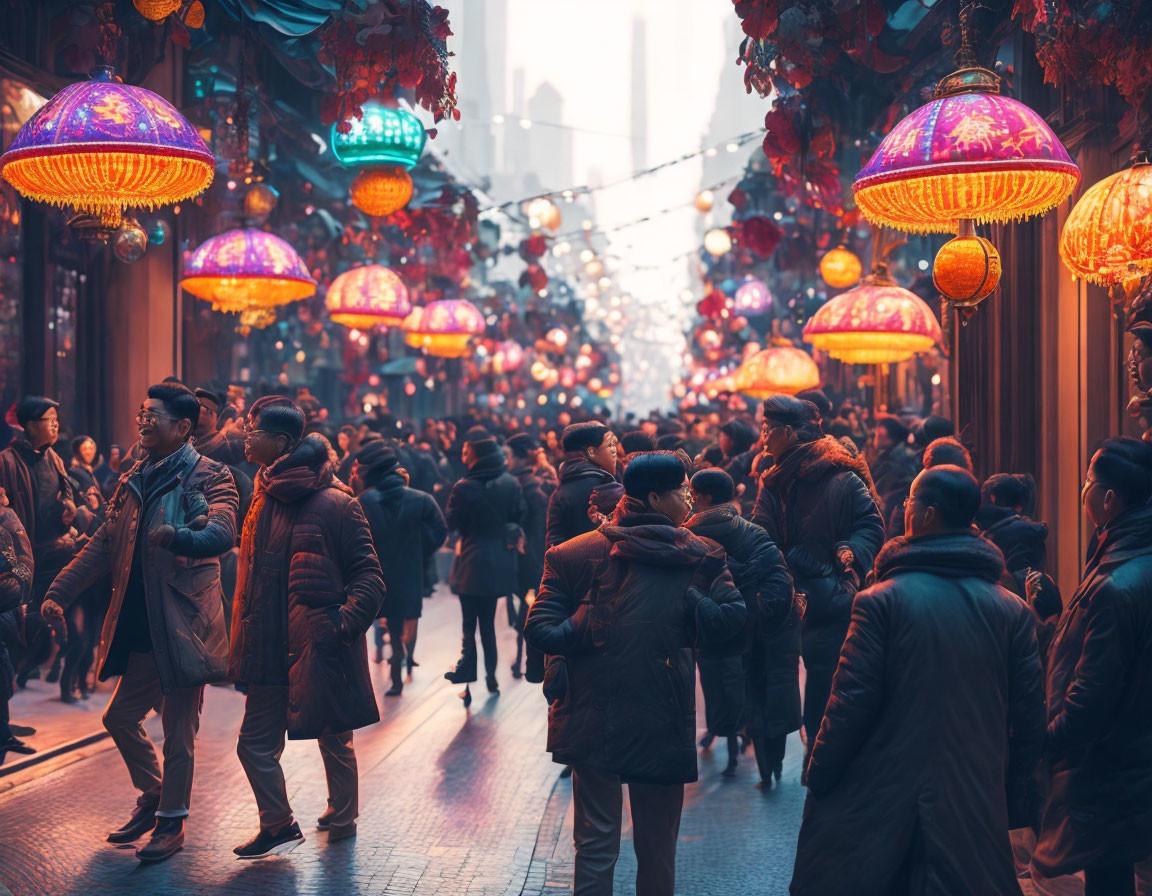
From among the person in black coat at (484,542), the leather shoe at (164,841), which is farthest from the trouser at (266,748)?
the person in black coat at (484,542)

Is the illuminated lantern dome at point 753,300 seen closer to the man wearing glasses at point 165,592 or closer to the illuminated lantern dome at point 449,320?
the illuminated lantern dome at point 449,320

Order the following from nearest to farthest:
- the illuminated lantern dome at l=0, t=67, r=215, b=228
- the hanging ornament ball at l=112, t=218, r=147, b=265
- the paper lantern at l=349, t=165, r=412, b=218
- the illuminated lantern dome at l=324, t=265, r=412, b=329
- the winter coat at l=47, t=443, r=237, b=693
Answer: the winter coat at l=47, t=443, r=237, b=693 → the illuminated lantern dome at l=0, t=67, r=215, b=228 → the hanging ornament ball at l=112, t=218, r=147, b=265 → the paper lantern at l=349, t=165, r=412, b=218 → the illuminated lantern dome at l=324, t=265, r=412, b=329

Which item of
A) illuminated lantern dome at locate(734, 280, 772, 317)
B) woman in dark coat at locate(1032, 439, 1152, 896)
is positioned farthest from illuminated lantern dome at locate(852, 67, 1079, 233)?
illuminated lantern dome at locate(734, 280, 772, 317)

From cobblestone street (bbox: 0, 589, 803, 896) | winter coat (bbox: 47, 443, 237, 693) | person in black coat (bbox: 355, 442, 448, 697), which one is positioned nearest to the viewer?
cobblestone street (bbox: 0, 589, 803, 896)

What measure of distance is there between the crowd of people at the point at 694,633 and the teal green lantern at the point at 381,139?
8.50ft

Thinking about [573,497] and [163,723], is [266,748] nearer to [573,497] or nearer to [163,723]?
[163,723]

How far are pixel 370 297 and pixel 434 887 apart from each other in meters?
9.22

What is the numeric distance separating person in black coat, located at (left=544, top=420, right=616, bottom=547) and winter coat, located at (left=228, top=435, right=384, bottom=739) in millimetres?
1968

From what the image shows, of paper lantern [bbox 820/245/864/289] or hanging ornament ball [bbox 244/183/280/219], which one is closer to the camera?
hanging ornament ball [bbox 244/183/280/219]

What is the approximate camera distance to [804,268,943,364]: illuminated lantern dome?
11758 mm

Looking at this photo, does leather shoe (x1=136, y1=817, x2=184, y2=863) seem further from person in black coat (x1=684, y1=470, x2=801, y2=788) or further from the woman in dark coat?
the woman in dark coat

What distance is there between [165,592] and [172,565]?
0.44 feet

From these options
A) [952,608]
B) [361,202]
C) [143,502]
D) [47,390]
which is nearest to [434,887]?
[143,502]

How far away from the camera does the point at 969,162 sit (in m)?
6.79
